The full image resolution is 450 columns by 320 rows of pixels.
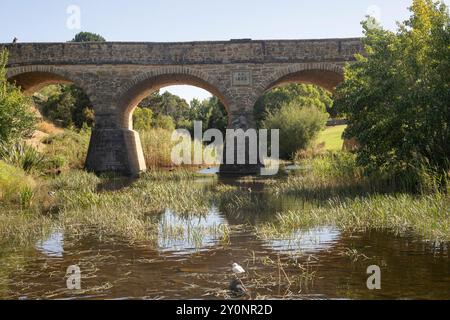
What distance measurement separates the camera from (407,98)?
11938 millimetres

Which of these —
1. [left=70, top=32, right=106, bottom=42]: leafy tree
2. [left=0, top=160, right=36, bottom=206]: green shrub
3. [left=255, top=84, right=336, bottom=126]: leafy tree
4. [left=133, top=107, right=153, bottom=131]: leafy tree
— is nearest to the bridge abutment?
[left=0, top=160, right=36, bottom=206]: green shrub

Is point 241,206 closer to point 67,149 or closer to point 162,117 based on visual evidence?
point 67,149

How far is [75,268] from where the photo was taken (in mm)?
6434

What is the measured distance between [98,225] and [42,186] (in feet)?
22.8

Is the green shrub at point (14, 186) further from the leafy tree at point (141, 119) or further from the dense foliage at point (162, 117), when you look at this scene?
the leafy tree at point (141, 119)

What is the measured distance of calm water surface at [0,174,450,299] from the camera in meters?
5.40

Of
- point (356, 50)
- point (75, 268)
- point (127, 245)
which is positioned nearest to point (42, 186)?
point (127, 245)

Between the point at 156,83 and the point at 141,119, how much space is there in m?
12.7

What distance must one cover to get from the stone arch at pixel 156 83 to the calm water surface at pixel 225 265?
1538 cm

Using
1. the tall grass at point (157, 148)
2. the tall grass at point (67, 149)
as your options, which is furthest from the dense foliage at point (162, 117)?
the tall grass at point (67, 149)

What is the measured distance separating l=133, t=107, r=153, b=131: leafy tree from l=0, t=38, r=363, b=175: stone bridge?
1253cm

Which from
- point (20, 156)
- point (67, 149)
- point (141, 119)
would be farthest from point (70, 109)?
point (20, 156)

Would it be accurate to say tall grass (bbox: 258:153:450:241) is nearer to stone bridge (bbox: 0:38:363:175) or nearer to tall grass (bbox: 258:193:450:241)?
tall grass (bbox: 258:193:450:241)
